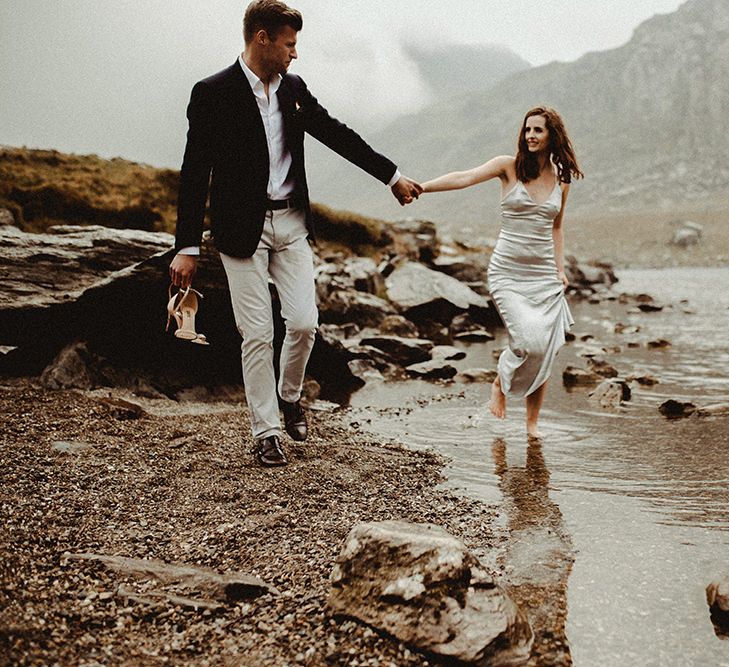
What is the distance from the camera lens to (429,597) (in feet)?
9.27

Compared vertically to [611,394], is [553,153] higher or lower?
higher

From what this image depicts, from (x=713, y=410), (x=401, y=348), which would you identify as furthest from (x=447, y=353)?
(x=713, y=410)

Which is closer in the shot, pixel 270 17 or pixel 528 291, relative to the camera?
pixel 270 17

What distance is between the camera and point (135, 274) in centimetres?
747

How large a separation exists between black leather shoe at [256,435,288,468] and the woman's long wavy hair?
3.04 metres

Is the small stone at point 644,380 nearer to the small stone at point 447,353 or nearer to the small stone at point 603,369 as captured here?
the small stone at point 603,369

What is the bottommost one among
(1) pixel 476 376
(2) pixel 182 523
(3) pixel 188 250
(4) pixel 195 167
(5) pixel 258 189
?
(2) pixel 182 523

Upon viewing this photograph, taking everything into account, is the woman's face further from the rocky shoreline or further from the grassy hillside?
the grassy hillside

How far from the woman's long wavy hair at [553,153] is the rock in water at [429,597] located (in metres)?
3.91

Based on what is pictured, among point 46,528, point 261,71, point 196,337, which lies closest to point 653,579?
point 46,528

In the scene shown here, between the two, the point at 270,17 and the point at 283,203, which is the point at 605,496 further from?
the point at 270,17

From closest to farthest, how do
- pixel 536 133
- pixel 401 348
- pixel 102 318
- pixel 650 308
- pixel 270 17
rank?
1. pixel 270 17
2. pixel 536 133
3. pixel 102 318
4. pixel 401 348
5. pixel 650 308

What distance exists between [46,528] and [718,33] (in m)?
203

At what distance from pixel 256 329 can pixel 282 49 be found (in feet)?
6.10
